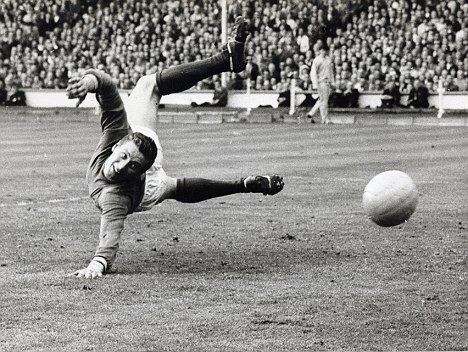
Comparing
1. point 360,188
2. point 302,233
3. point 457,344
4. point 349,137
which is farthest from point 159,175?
point 349,137

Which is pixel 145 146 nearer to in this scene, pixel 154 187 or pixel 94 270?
pixel 154 187

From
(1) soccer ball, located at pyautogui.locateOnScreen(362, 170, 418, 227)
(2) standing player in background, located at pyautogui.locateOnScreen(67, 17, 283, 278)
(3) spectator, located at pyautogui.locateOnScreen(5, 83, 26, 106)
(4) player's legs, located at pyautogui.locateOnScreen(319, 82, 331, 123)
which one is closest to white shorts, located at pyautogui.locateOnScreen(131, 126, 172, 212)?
(2) standing player in background, located at pyautogui.locateOnScreen(67, 17, 283, 278)

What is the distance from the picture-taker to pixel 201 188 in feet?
28.4

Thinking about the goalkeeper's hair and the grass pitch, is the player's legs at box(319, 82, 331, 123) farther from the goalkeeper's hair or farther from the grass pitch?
the goalkeeper's hair

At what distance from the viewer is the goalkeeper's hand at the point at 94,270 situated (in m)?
7.29

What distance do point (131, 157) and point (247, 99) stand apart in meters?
24.5

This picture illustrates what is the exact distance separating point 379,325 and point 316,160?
11.1 m

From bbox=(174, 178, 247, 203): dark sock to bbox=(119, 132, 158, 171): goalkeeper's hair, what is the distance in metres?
0.90

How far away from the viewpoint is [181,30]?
3591 cm

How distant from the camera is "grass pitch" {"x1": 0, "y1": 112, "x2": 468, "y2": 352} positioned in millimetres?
5668

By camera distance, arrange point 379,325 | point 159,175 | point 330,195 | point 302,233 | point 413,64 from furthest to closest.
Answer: point 413,64 → point 330,195 → point 302,233 → point 159,175 → point 379,325


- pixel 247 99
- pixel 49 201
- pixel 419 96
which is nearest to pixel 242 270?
pixel 49 201

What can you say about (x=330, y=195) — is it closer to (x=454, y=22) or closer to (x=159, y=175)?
(x=159, y=175)

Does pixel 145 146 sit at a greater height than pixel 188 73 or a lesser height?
lesser
